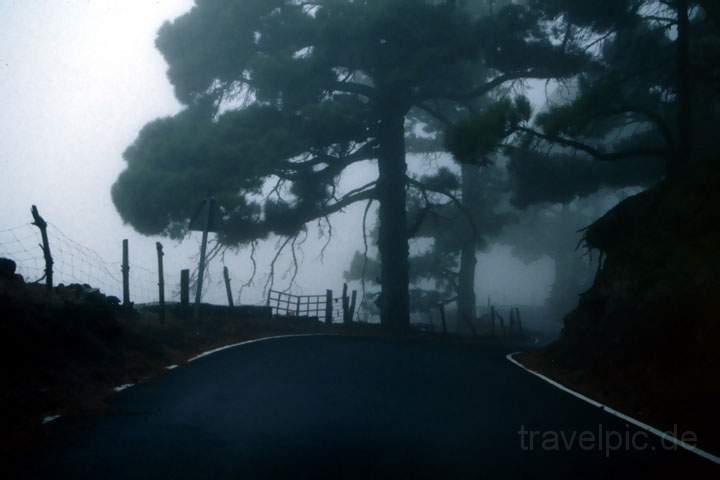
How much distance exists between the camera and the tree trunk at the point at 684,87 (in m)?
17.4

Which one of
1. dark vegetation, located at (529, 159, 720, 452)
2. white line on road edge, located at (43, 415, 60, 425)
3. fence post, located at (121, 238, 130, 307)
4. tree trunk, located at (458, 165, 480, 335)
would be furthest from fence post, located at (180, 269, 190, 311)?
tree trunk, located at (458, 165, 480, 335)

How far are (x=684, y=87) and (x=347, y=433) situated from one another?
46.1ft

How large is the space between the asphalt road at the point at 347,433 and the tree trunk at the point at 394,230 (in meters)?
15.9

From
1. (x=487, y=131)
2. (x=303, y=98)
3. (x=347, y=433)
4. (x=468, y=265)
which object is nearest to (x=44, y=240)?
(x=347, y=433)

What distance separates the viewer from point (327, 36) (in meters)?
25.8

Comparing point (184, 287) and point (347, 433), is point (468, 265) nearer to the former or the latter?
point (184, 287)

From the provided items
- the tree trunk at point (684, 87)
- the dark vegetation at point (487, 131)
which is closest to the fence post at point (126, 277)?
the dark vegetation at point (487, 131)

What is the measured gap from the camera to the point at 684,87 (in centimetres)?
1766

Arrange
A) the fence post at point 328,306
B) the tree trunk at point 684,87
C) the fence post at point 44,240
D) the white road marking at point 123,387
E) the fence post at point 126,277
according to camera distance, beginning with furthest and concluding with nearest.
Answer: the fence post at point 328,306, the tree trunk at point 684,87, the fence post at point 126,277, the fence post at point 44,240, the white road marking at point 123,387

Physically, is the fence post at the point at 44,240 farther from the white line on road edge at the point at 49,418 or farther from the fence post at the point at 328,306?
the fence post at the point at 328,306

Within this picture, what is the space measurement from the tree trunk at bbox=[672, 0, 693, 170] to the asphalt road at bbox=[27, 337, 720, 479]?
8.06 meters

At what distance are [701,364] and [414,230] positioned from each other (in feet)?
64.0

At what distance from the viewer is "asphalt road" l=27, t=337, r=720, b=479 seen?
6273 mm

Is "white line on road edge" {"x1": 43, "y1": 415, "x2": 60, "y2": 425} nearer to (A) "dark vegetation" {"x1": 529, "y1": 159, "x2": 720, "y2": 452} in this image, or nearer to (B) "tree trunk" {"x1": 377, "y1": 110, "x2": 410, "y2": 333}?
(A) "dark vegetation" {"x1": 529, "y1": 159, "x2": 720, "y2": 452}
